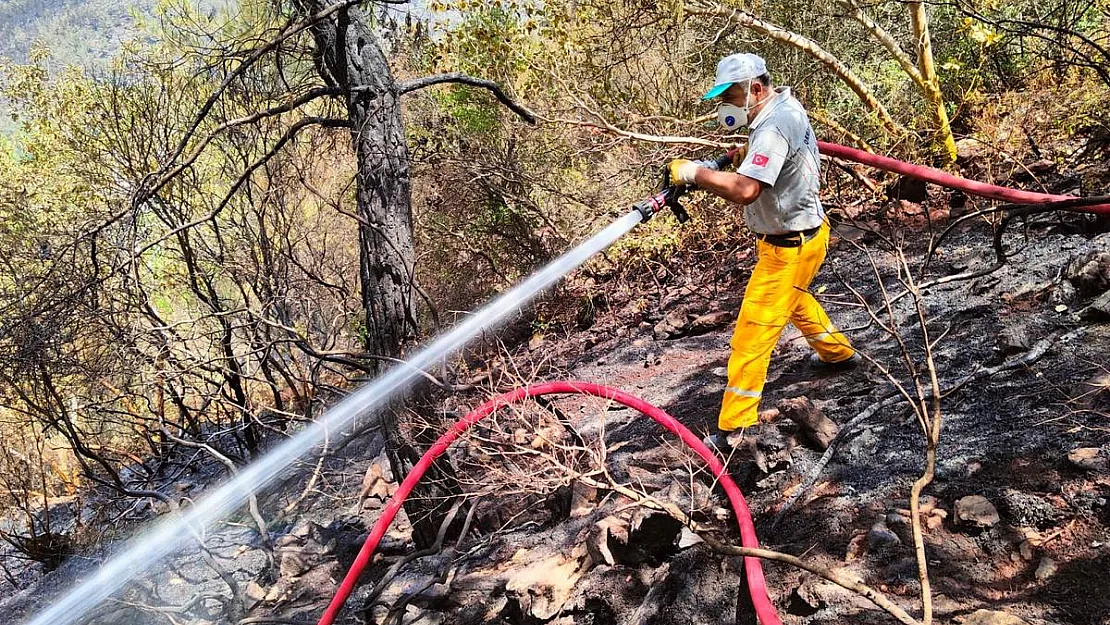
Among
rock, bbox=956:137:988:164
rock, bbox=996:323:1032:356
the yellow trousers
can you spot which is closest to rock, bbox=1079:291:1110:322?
rock, bbox=996:323:1032:356

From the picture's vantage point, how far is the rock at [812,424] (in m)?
3.03

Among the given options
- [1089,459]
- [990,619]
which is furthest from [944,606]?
[1089,459]

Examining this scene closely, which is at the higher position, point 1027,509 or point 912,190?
point 1027,509

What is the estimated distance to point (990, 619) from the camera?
6.06 feet

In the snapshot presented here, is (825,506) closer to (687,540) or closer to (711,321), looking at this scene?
(687,540)

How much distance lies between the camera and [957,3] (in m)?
4.70

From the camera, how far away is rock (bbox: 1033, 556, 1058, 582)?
1.96 metres

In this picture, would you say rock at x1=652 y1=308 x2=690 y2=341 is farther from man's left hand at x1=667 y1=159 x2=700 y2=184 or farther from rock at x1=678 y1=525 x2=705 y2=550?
rock at x1=678 y1=525 x2=705 y2=550

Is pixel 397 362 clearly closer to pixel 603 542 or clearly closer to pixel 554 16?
pixel 603 542

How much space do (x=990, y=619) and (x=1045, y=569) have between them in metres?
0.29

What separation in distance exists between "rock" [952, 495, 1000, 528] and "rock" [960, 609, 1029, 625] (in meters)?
0.36

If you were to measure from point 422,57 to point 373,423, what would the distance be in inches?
185

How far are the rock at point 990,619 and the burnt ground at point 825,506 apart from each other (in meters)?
0.05

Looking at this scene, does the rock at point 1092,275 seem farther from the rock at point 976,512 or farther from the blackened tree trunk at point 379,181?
the blackened tree trunk at point 379,181
